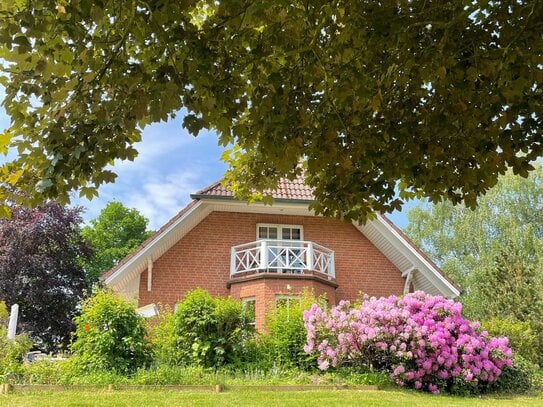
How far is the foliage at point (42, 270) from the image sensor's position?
2380cm

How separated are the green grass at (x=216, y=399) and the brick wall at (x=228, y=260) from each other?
7.48 m

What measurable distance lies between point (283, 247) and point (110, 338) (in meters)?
6.87

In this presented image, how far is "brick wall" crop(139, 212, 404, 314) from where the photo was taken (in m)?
16.5

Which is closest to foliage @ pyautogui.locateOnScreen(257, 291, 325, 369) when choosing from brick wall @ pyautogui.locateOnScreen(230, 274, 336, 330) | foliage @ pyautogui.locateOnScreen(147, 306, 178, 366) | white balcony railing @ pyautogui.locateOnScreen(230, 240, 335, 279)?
foliage @ pyautogui.locateOnScreen(147, 306, 178, 366)

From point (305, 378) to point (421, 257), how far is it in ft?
24.5

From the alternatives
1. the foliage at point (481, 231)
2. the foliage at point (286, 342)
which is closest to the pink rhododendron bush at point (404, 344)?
the foliage at point (286, 342)

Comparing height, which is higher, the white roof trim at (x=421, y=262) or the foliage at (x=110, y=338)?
the white roof trim at (x=421, y=262)

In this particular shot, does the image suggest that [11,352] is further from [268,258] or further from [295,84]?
[295,84]

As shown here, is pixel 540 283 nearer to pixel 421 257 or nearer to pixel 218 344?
pixel 421 257

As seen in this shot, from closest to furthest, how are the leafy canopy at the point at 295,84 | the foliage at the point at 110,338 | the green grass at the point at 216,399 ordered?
the leafy canopy at the point at 295,84 → the green grass at the point at 216,399 → the foliage at the point at 110,338

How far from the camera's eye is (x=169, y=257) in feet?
54.7

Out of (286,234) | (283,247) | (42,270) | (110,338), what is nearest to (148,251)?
(283,247)

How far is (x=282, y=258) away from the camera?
16828mm

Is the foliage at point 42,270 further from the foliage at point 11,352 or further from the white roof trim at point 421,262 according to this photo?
the white roof trim at point 421,262
